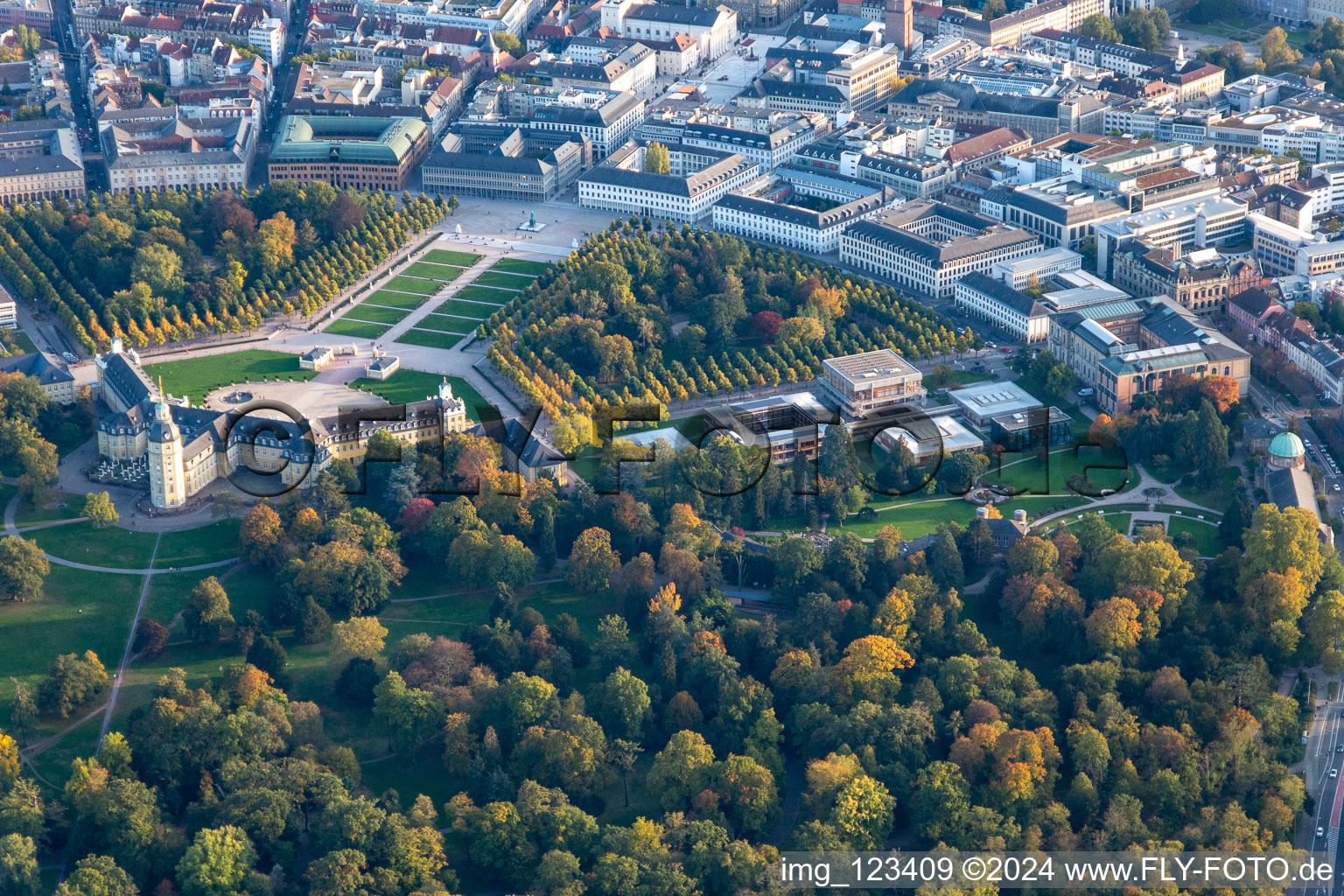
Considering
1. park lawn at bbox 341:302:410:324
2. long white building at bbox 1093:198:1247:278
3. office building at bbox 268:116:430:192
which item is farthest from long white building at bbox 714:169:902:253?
office building at bbox 268:116:430:192

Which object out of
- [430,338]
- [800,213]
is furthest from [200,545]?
[800,213]

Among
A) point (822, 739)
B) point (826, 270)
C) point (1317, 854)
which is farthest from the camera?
point (826, 270)

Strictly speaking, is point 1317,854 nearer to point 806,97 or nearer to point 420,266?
point 420,266

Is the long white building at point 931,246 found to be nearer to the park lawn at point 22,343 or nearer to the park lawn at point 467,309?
the park lawn at point 467,309

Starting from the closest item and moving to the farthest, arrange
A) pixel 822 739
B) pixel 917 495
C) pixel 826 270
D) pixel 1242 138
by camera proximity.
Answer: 1. pixel 822 739
2. pixel 917 495
3. pixel 826 270
4. pixel 1242 138

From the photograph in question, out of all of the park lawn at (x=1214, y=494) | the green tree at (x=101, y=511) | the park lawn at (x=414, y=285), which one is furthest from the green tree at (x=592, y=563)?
the park lawn at (x=414, y=285)

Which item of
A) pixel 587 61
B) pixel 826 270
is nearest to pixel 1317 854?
pixel 826 270
